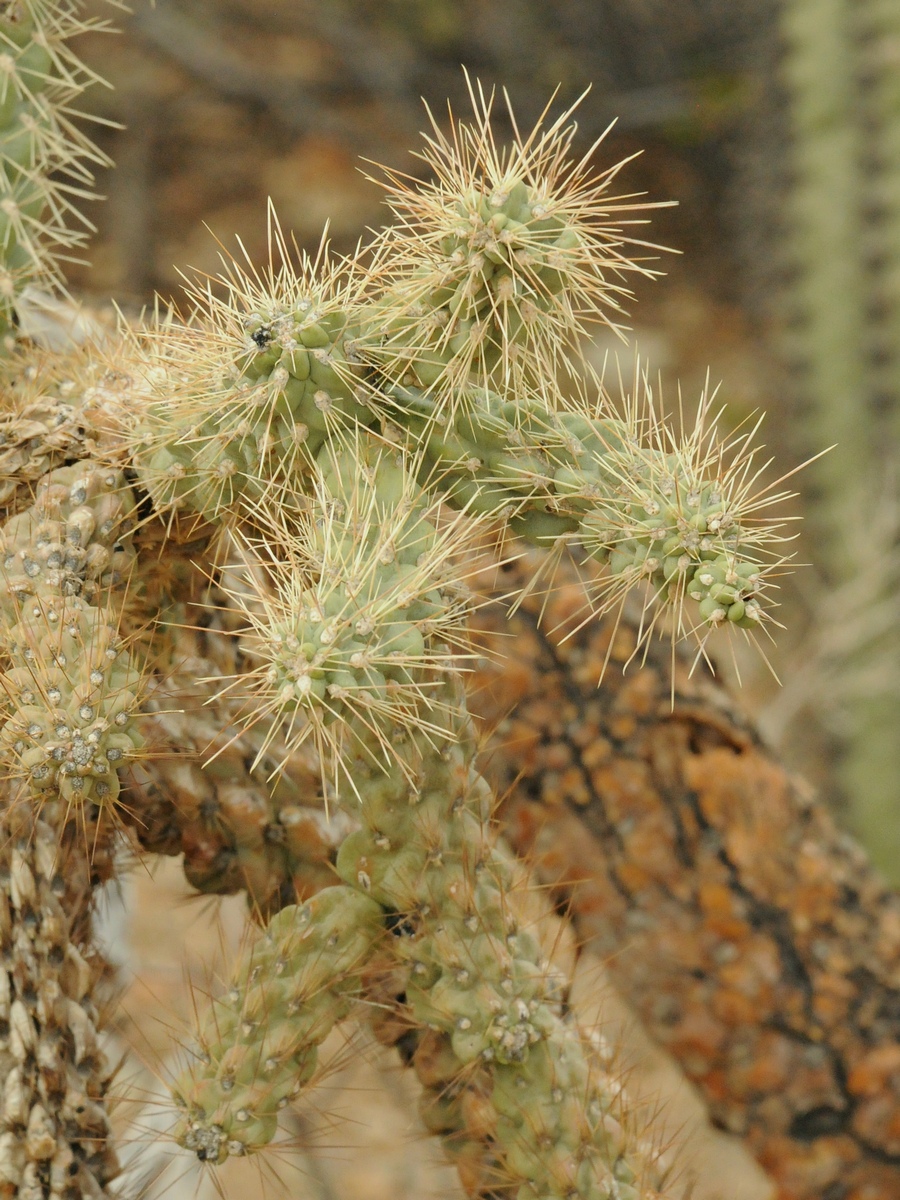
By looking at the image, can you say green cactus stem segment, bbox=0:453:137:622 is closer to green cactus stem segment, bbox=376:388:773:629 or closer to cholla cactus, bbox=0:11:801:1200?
cholla cactus, bbox=0:11:801:1200

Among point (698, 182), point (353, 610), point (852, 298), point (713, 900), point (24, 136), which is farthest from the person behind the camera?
point (698, 182)

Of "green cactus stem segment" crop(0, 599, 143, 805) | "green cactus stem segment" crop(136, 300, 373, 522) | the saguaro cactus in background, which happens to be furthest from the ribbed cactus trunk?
"green cactus stem segment" crop(0, 599, 143, 805)

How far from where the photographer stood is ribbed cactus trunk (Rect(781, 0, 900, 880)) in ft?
7.93

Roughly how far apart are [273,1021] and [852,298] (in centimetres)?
214

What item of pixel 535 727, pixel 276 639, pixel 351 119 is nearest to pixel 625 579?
pixel 276 639

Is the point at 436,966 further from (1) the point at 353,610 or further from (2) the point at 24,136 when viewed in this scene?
(2) the point at 24,136

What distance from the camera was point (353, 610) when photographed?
2.27 ft

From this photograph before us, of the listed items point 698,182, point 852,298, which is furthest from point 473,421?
point 698,182

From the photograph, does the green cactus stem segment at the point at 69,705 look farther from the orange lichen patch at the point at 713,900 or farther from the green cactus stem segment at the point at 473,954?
the orange lichen patch at the point at 713,900

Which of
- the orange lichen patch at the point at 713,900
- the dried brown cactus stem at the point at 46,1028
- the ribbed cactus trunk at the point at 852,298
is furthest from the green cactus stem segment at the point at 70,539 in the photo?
the ribbed cactus trunk at the point at 852,298

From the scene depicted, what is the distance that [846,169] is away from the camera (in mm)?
2504

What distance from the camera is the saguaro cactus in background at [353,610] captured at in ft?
2.39

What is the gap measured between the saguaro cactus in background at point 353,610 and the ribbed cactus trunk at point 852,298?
175 centimetres

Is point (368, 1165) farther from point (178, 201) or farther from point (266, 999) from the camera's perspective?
point (178, 201)
